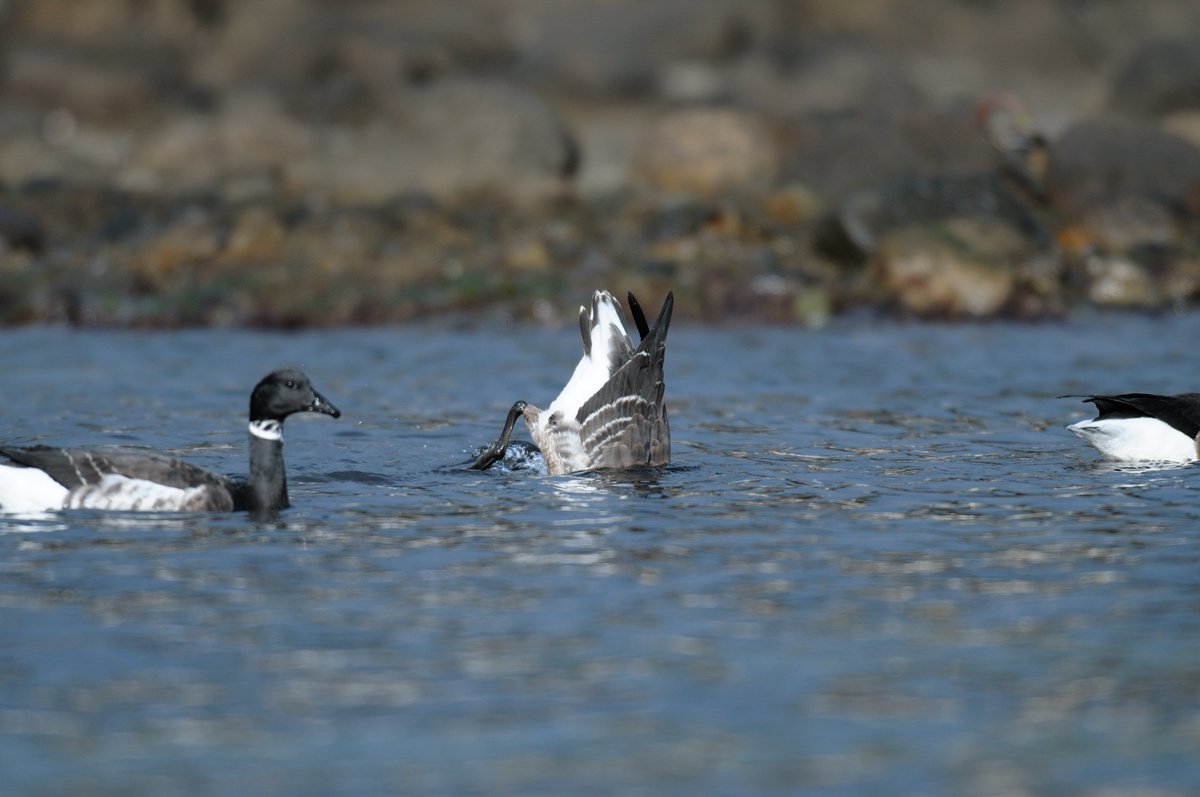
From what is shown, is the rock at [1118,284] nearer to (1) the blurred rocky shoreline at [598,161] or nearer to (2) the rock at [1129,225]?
(1) the blurred rocky shoreline at [598,161]

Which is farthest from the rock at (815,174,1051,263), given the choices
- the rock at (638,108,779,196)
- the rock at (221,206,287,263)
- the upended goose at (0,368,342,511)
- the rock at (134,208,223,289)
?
the upended goose at (0,368,342,511)

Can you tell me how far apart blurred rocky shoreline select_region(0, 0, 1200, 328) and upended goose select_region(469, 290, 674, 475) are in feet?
38.1

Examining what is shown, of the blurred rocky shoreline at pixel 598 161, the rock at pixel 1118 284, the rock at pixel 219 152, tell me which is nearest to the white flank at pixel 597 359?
the blurred rocky shoreline at pixel 598 161

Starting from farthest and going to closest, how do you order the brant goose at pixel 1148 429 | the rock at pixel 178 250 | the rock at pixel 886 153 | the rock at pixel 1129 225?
the rock at pixel 886 153 < the rock at pixel 178 250 < the rock at pixel 1129 225 < the brant goose at pixel 1148 429

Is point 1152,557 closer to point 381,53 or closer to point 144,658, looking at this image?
point 144,658

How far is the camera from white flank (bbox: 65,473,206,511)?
10.4m

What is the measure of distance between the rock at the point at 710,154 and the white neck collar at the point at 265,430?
65.5ft

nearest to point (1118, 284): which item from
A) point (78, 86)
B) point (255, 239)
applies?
point (255, 239)

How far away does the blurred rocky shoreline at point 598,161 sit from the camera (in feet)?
82.3

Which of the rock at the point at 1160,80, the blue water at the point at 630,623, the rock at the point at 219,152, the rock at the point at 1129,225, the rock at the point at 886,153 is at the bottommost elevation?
the blue water at the point at 630,623

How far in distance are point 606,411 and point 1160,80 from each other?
100ft

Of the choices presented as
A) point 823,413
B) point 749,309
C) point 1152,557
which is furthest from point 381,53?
point 1152,557

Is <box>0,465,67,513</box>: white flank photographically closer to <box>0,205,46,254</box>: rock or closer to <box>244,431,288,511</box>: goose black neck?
<box>244,431,288,511</box>: goose black neck

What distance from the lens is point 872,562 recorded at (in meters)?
9.15
